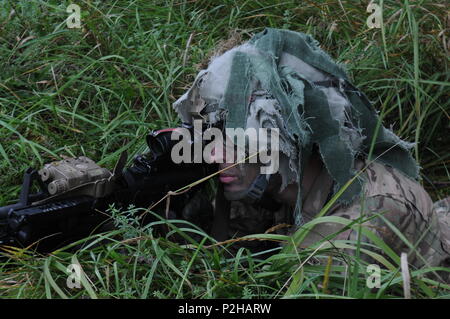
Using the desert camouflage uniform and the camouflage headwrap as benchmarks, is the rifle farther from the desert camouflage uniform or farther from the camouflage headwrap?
the desert camouflage uniform

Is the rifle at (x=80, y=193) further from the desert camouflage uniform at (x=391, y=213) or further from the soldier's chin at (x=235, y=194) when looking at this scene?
the desert camouflage uniform at (x=391, y=213)

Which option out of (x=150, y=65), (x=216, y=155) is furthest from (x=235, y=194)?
(x=150, y=65)

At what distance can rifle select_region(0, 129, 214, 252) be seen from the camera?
2094mm

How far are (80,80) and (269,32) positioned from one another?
1.30 m

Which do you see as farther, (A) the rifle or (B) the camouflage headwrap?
(B) the camouflage headwrap

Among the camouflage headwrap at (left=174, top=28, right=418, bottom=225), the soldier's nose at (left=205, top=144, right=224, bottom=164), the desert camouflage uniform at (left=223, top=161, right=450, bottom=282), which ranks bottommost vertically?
the desert camouflage uniform at (left=223, top=161, right=450, bottom=282)

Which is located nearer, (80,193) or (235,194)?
(80,193)

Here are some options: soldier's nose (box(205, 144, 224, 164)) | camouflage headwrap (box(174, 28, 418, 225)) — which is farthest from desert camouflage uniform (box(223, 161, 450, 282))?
soldier's nose (box(205, 144, 224, 164))

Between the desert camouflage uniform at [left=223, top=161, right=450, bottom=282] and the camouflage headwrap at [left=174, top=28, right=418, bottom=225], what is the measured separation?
79mm

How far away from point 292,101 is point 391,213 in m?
0.56

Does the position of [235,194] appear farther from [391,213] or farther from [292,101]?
[391,213]

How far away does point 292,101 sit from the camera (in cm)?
231

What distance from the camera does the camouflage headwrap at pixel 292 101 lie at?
7.56 feet
